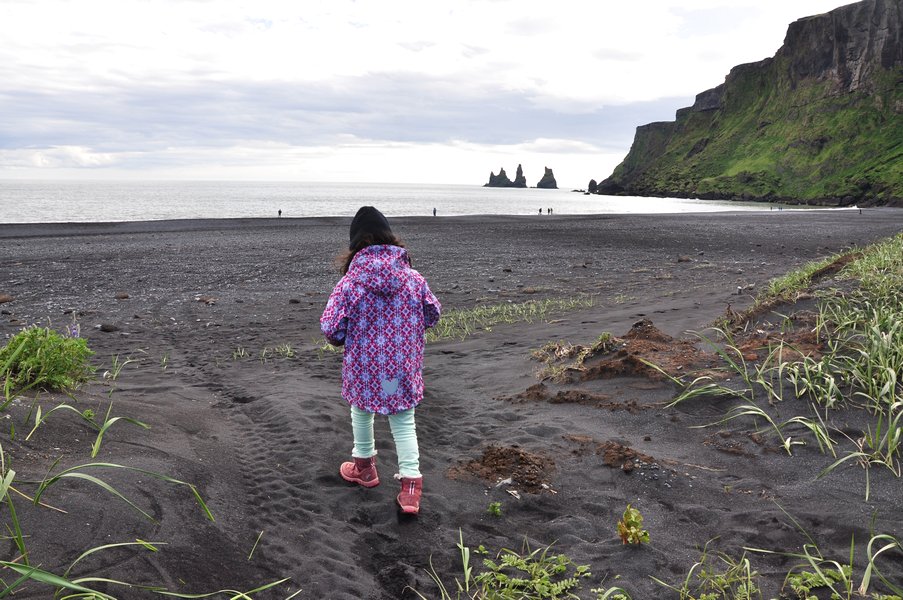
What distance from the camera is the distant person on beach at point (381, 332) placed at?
4004mm

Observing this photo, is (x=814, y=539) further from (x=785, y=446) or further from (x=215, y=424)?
(x=215, y=424)

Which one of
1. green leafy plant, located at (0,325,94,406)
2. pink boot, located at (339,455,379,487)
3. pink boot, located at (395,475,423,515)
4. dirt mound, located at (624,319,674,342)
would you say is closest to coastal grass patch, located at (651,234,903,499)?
dirt mound, located at (624,319,674,342)

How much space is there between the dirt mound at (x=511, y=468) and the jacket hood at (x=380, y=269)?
1.55 meters

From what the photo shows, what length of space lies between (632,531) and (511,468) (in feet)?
4.13

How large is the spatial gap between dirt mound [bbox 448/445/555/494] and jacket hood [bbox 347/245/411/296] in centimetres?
155

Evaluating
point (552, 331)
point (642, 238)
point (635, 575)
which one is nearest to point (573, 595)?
point (635, 575)

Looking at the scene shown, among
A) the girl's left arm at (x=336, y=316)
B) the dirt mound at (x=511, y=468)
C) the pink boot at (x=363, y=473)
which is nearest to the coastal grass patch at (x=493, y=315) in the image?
the dirt mound at (x=511, y=468)

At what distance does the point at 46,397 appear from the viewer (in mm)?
4605

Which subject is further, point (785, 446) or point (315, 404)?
point (315, 404)

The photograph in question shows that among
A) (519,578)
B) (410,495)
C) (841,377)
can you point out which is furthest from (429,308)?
(841,377)

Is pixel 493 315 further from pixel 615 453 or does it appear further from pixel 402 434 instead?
pixel 402 434

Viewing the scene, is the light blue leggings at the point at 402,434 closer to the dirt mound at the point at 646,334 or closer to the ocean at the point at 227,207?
the dirt mound at the point at 646,334

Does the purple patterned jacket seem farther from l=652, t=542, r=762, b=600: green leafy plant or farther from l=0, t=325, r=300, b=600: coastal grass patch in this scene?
l=652, t=542, r=762, b=600: green leafy plant

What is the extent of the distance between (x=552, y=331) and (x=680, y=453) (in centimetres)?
433
